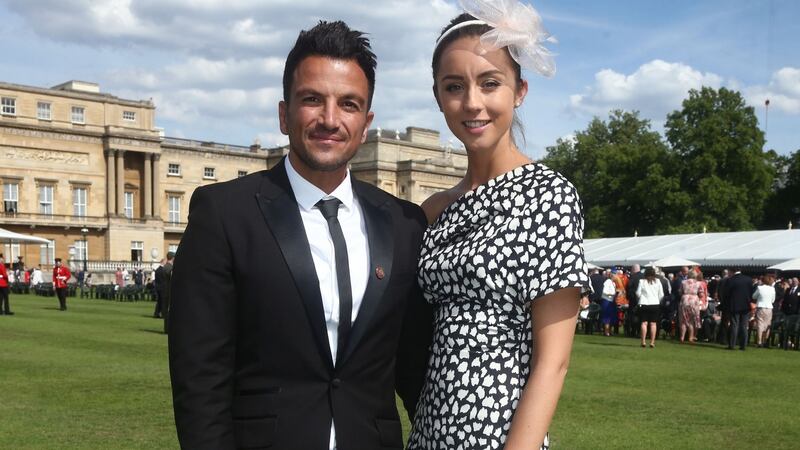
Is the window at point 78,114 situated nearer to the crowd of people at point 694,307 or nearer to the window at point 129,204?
the window at point 129,204

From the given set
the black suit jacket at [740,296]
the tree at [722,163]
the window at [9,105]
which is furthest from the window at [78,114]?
the black suit jacket at [740,296]

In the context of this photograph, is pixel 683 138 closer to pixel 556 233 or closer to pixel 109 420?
pixel 109 420

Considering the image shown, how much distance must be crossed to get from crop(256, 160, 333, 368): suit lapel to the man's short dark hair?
1.22ft

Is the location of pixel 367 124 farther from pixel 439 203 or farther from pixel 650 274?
pixel 650 274

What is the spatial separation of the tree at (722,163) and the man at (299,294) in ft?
193

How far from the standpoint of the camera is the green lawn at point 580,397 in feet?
30.0

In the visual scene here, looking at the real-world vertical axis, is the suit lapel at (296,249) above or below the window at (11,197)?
below

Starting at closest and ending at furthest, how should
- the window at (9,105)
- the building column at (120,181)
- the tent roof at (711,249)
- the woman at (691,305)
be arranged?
the woman at (691,305)
the tent roof at (711,249)
the window at (9,105)
the building column at (120,181)

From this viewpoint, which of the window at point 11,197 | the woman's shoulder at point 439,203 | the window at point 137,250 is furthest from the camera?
the window at point 137,250

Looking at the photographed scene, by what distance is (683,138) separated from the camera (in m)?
62.6

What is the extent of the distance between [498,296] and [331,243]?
1.90 feet

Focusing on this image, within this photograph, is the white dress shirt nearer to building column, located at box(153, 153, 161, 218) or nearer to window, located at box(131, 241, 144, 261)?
window, located at box(131, 241, 144, 261)

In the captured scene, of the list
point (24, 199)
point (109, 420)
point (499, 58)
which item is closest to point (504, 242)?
point (499, 58)

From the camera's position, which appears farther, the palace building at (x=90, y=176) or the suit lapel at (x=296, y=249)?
the palace building at (x=90, y=176)
